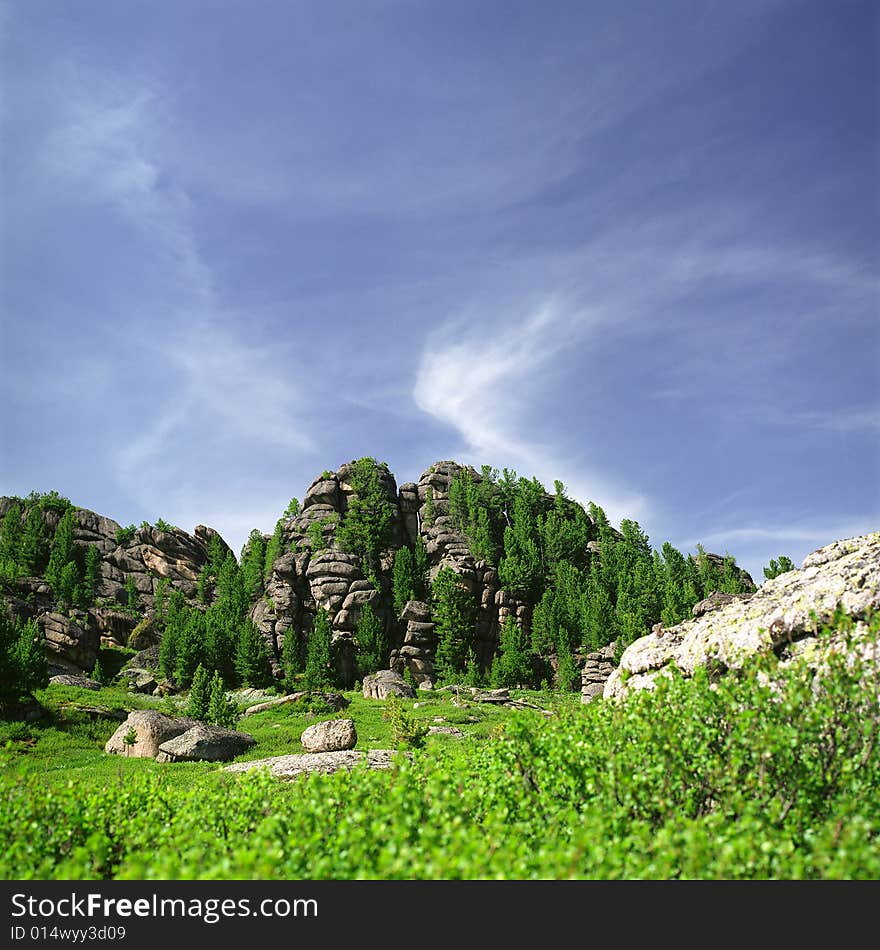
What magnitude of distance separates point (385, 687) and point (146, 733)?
4010 centimetres

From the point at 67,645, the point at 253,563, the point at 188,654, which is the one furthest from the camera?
the point at 253,563

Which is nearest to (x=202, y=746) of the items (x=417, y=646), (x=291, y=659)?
(x=291, y=659)

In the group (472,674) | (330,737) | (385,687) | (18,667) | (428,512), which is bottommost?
(330,737)

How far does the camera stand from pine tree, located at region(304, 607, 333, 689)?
263ft

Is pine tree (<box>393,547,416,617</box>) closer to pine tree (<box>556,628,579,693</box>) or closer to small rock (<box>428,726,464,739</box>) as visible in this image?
pine tree (<box>556,628,579,693</box>)

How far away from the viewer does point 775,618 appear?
40.6 ft

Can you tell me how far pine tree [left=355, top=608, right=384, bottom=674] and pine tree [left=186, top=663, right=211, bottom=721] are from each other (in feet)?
110

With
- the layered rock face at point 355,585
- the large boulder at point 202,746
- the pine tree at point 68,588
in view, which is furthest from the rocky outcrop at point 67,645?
the large boulder at point 202,746

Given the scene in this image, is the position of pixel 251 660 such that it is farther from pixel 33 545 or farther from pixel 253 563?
pixel 33 545

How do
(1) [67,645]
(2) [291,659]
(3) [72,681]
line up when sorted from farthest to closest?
(2) [291,659]
(1) [67,645]
(3) [72,681]
